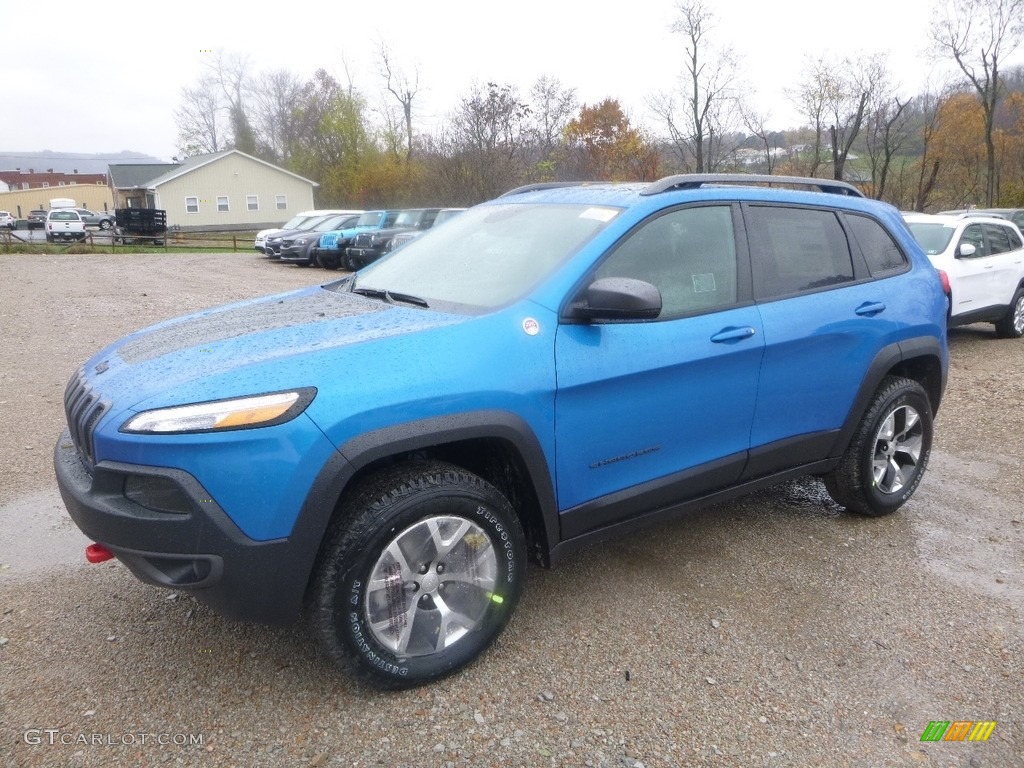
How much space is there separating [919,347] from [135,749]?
4.10 metres

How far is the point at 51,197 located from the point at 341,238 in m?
82.1

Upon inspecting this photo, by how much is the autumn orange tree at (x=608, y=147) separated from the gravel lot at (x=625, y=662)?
99.0ft

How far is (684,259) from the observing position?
3416 millimetres

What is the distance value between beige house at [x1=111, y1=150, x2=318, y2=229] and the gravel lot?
163 ft

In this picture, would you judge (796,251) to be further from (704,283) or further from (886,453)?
(886,453)

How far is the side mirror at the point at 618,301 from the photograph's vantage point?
284 centimetres

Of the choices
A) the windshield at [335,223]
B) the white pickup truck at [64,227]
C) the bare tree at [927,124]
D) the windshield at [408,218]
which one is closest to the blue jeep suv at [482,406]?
the windshield at [408,218]

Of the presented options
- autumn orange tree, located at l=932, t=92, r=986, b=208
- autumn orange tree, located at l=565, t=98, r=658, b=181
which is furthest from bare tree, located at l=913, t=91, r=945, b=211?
autumn orange tree, located at l=565, t=98, r=658, b=181

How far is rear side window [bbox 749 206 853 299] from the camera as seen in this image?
366cm

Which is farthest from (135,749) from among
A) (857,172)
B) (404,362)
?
(857,172)

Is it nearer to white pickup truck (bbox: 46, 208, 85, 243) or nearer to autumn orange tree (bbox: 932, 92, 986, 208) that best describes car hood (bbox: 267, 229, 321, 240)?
white pickup truck (bbox: 46, 208, 85, 243)

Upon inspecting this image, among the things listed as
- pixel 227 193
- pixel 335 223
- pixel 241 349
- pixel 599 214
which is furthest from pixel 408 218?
pixel 227 193

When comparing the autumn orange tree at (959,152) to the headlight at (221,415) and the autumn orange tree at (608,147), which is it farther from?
the headlight at (221,415)

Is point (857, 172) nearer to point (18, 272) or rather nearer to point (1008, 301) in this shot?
point (1008, 301)
